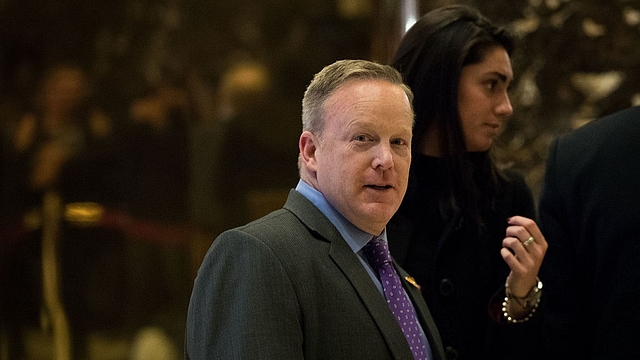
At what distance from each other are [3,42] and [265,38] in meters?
1.36

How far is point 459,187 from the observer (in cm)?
288

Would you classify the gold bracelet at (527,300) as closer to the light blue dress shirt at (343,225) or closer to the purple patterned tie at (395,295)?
the purple patterned tie at (395,295)

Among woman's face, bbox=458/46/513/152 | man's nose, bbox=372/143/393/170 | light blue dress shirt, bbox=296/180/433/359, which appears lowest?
light blue dress shirt, bbox=296/180/433/359

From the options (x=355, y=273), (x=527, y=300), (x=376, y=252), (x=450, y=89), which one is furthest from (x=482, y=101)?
(x=355, y=273)

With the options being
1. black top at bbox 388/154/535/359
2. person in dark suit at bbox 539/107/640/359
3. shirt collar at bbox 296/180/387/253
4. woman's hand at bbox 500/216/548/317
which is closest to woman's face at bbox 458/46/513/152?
black top at bbox 388/154/535/359

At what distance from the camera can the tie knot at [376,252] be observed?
7.16ft

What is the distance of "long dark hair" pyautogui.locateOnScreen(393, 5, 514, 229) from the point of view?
2.86 meters

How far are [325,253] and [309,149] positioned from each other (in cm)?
26

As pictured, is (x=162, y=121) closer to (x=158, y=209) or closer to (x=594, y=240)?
(x=158, y=209)

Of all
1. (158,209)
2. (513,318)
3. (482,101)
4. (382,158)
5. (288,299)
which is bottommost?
(513,318)

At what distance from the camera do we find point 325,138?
206cm

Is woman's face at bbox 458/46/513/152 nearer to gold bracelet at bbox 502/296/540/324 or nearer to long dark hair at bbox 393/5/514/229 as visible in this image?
long dark hair at bbox 393/5/514/229

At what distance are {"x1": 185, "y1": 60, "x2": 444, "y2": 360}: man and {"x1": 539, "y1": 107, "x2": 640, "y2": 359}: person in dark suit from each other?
59 cm

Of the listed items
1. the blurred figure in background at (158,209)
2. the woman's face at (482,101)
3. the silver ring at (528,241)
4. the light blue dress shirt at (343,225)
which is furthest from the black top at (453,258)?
the blurred figure in background at (158,209)
